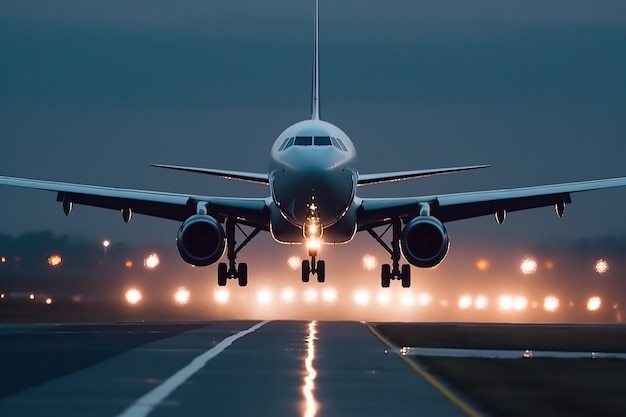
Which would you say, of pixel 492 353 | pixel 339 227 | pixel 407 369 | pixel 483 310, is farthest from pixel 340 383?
pixel 483 310

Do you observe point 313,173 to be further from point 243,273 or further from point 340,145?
point 243,273

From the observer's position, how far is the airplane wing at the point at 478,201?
52.0 m

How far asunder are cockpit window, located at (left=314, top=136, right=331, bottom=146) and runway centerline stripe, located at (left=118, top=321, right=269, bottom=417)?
12.7m

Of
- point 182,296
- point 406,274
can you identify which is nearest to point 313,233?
point 406,274

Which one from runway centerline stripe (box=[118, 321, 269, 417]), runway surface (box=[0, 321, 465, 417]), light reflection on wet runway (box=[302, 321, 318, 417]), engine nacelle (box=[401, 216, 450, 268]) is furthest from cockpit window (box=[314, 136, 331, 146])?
runway centerline stripe (box=[118, 321, 269, 417])

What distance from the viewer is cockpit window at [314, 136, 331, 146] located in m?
45.8

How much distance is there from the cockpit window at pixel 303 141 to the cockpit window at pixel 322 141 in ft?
0.65

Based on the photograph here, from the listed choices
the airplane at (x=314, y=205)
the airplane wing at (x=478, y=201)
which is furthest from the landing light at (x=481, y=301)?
the airplane wing at (x=478, y=201)

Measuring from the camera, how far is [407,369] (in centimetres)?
2692

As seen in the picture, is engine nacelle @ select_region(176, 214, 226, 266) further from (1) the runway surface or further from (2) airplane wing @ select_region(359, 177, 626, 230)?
(1) the runway surface

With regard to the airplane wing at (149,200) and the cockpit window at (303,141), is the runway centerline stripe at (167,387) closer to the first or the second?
the cockpit window at (303,141)

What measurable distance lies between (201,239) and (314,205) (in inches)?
280

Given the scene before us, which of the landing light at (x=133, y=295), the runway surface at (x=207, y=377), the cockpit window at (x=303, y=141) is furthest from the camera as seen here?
the landing light at (x=133, y=295)

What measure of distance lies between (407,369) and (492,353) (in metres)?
7.06
